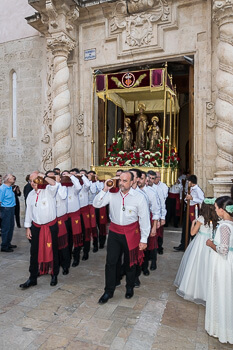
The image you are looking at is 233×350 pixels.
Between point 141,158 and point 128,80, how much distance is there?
229 centimetres

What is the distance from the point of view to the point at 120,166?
8406mm

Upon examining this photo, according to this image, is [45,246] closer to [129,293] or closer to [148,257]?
[129,293]

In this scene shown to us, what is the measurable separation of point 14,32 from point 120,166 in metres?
6.48

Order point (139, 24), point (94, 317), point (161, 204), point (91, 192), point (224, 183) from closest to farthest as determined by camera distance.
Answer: point (94, 317) < point (161, 204) < point (91, 192) < point (224, 183) < point (139, 24)

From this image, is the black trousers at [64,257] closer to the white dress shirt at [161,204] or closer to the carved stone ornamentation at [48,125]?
the white dress shirt at [161,204]

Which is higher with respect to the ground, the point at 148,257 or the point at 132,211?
the point at 132,211

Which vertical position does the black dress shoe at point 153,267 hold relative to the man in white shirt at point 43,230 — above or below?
below

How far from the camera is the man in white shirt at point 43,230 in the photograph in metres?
4.26

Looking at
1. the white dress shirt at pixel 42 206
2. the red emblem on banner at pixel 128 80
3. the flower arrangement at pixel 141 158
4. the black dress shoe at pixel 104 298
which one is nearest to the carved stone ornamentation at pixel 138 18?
the red emblem on banner at pixel 128 80

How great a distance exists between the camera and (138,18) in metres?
8.50

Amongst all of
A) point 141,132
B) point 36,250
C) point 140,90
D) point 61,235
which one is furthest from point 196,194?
point 141,132

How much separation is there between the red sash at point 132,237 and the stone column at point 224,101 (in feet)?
12.3

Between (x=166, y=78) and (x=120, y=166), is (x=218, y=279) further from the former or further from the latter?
(x=166, y=78)

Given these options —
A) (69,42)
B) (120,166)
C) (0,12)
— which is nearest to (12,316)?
(120,166)
